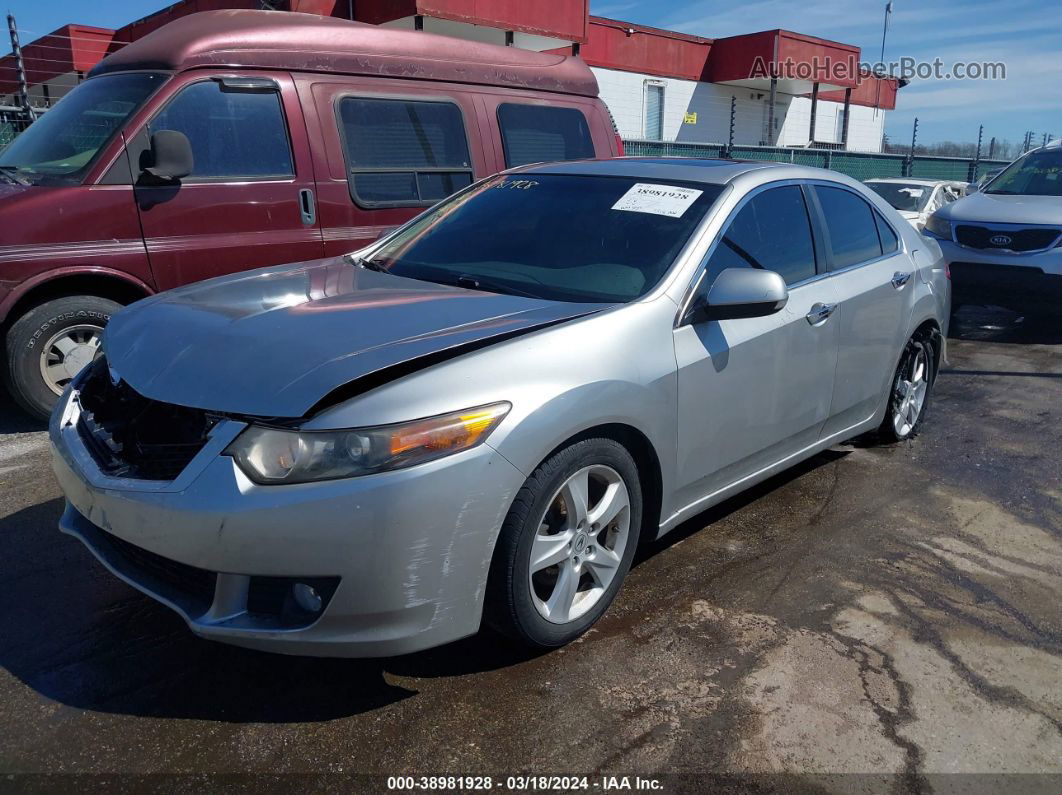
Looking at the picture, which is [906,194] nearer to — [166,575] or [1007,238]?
[1007,238]

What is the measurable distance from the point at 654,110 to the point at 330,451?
25.9m

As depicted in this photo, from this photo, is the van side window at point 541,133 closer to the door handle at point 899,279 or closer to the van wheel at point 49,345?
the door handle at point 899,279

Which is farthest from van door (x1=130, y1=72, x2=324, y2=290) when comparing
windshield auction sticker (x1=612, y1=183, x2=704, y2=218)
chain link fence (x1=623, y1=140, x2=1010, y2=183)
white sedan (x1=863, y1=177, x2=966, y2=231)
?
white sedan (x1=863, y1=177, x2=966, y2=231)

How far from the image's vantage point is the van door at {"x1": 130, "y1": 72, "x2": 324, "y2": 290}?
16.7 feet

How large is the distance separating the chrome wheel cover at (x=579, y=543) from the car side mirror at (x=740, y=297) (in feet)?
2.41

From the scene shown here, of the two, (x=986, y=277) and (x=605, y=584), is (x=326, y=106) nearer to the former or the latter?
(x=605, y=584)

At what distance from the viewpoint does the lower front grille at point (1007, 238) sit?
Answer: 314 inches

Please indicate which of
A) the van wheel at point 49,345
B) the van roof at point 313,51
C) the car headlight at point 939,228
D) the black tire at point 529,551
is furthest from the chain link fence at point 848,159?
the black tire at point 529,551

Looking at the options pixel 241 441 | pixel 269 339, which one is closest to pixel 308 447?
pixel 241 441

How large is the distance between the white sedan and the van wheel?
1098 cm

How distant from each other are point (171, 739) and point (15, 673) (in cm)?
68

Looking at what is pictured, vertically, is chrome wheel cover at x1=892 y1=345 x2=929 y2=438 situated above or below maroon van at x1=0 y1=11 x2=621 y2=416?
below

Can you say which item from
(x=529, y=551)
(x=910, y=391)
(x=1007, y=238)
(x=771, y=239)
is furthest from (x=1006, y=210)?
(x=529, y=551)

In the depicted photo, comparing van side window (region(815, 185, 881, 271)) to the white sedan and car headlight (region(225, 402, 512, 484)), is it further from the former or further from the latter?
the white sedan
